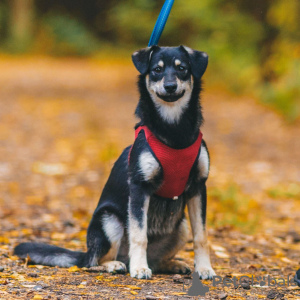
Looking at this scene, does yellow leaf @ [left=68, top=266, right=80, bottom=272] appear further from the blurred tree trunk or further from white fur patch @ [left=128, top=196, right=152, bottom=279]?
the blurred tree trunk

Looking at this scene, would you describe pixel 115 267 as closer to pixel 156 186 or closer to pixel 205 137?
pixel 156 186

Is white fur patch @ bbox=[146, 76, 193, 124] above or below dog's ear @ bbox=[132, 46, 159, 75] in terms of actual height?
below

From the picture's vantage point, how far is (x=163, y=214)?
13.2 ft

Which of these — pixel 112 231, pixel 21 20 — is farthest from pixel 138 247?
pixel 21 20

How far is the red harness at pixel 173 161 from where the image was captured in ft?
12.4

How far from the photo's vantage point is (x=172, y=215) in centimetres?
405

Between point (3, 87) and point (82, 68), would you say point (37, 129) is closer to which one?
point (3, 87)

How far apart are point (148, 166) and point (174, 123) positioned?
1.30 feet

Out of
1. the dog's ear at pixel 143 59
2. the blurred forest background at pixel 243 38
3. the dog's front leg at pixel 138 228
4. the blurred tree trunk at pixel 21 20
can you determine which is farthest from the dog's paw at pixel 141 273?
the blurred tree trunk at pixel 21 20

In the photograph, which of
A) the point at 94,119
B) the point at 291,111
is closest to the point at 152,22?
the point at 94,119

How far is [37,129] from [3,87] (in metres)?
6.61

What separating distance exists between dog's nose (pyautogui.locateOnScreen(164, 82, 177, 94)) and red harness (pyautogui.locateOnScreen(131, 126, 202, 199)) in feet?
1.12

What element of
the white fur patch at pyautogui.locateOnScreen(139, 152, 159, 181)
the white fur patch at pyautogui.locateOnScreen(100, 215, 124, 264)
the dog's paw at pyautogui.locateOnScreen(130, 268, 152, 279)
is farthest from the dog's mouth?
the dog's paw at pyautogui.locateOnScreen(130, 268, 152, 279)

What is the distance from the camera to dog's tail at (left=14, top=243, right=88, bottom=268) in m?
4.14
